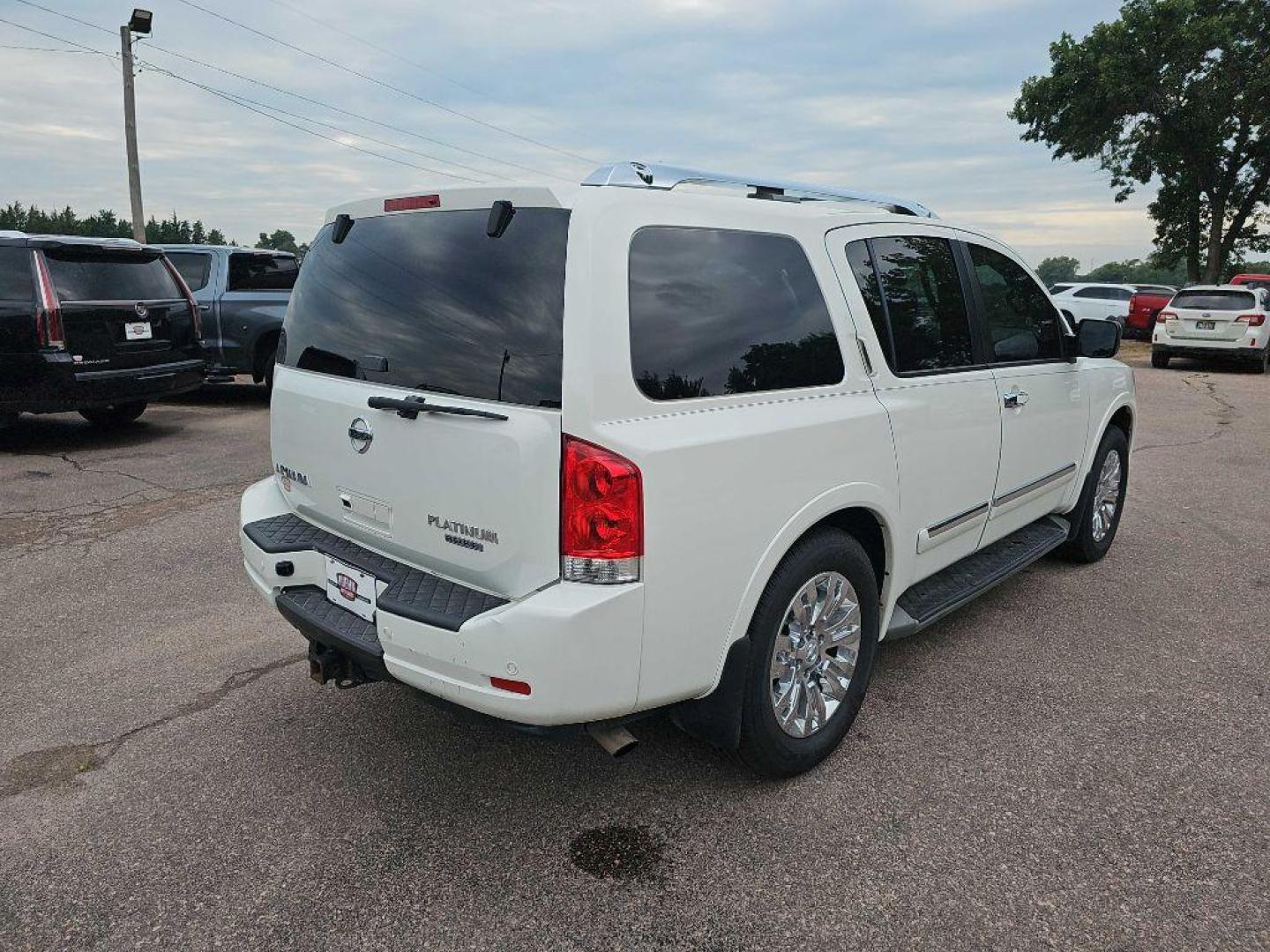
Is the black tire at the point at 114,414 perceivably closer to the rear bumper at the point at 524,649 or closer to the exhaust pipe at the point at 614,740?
the rear bumper at the point at 524,649

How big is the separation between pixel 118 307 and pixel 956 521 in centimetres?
768

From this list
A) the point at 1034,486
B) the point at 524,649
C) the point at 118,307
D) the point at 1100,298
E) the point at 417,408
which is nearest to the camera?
the point at 524,649

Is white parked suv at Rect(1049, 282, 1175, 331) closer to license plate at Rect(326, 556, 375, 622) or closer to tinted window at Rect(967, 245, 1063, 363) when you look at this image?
tinted window at Rect(967, 245, 1063, 363)

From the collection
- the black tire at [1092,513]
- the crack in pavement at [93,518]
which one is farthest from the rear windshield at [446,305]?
the black tire at [1092,513]

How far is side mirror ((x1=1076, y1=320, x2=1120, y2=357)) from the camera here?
443cm

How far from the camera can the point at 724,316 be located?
2549 millimetres

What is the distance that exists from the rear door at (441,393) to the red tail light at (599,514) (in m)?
0.03

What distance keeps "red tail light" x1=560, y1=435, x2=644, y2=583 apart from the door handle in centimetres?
224

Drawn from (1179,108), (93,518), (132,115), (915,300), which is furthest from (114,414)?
(1179,108)

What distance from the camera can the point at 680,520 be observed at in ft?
7.50

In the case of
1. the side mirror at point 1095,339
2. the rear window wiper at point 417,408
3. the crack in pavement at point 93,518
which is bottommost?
the crack in pavement at point 93,518

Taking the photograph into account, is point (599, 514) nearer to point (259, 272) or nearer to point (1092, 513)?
point (1092, 513)

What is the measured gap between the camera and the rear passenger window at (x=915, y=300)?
3.12 metres

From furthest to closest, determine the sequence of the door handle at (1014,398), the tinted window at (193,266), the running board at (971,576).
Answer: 1. the tinted window at (193,266)
2. the door handle at (1014,398)
3. the running board at (971,576)
